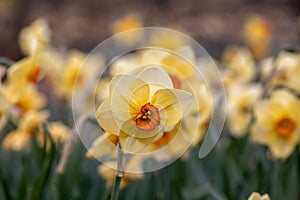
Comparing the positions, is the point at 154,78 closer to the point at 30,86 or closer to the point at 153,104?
the point at 153,104

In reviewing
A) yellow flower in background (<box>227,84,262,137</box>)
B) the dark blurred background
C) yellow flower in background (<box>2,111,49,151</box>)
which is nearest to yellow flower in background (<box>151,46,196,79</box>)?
yellow flower in background (<box>2,111,49,151</box>)

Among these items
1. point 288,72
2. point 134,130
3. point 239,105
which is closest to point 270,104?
point 288,72

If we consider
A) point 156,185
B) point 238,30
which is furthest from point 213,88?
point 238,30

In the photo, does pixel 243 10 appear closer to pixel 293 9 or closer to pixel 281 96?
pixel 293 9

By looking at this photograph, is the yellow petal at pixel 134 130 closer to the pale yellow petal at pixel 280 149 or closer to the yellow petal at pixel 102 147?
the yellow petal at pixel 102 147

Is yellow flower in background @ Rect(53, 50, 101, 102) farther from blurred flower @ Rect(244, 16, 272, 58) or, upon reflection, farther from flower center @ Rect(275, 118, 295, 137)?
blurred flower @ Rect(244, 16, 272, 58)

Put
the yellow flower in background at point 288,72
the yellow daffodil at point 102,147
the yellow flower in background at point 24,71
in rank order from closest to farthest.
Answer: the yellow daffodil at point 102,147 → the yellow flower in background at point 24,71 → the yellow flower in background at point 288,72

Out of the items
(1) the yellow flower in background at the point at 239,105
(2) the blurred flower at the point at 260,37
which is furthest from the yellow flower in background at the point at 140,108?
(2) the blurred flower at the point at 260,37
